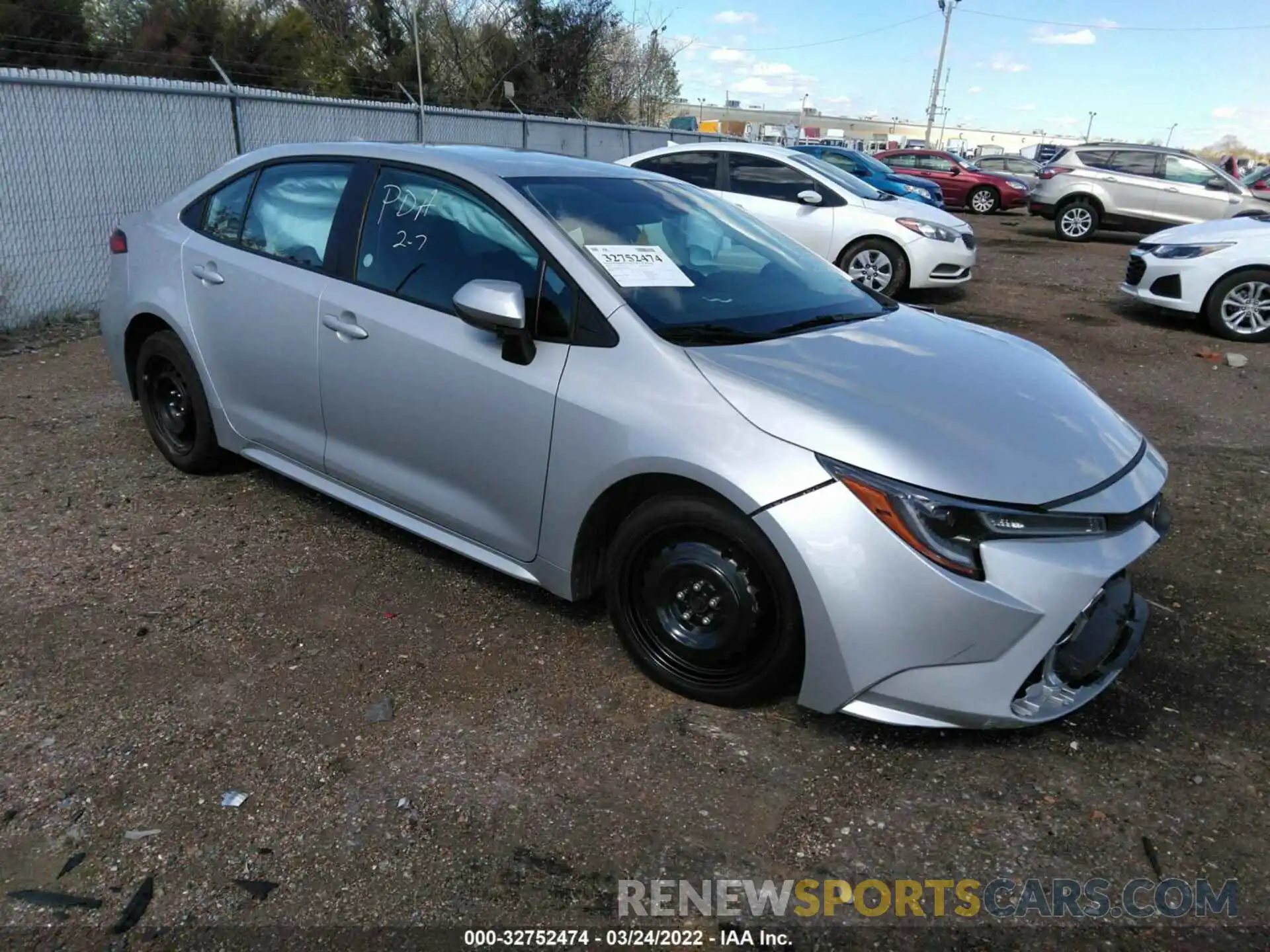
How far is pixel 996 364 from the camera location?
10.6 ft

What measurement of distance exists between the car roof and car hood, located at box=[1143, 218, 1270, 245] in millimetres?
7256

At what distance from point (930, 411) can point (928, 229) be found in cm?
768

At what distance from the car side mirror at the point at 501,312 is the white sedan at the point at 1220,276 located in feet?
26.9

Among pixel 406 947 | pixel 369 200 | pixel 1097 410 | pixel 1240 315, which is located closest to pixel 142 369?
pixel 369 200

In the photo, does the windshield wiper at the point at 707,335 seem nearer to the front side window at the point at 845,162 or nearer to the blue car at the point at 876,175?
the blue car at the point at 876,175

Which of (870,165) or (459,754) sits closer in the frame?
(459,754)

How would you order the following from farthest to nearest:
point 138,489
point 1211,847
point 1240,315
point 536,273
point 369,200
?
point 1240,315 < point 138,489 < point 369,200 < point 536,273 < point 1211,847

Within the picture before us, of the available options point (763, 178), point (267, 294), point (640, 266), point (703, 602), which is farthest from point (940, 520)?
point (763, 178)

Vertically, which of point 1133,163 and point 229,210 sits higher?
point 1133,163

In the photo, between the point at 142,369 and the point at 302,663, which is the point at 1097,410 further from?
the point at 142,369

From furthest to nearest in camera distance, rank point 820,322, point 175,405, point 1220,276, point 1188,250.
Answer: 1. point 1188,250
2. point 1220,276
3. point 175,405
4. point 820,322

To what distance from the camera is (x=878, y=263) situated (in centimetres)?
980

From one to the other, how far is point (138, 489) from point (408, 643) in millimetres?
2064

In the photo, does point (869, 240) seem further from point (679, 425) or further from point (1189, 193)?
point (1189, 193)
